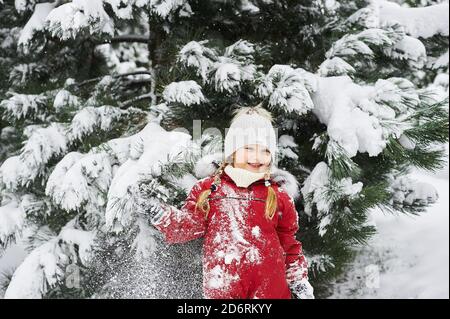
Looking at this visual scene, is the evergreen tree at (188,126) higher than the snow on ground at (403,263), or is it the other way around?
the evergreen tree at (188,126)

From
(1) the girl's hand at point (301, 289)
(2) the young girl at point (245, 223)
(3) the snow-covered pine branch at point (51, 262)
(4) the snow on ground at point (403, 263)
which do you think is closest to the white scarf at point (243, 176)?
(2) the young girl at point (245, 223)

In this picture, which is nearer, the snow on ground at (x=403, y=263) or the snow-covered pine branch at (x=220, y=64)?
the snow-covered pine branch at (x=220, y=64)

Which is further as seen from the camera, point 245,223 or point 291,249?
point 291,249

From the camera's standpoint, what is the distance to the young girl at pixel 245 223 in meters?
2.47

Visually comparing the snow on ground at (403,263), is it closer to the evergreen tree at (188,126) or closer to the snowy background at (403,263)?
the snowy background at (403,263)

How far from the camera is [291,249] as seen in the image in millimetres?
2650

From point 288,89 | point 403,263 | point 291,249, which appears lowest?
point 403,263

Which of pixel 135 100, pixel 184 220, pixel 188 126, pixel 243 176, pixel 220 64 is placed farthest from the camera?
pixel 135 100

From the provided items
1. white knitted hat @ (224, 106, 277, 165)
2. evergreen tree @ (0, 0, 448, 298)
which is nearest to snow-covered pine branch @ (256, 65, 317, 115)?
evergreen tree @ (0, 0, 448, 298)

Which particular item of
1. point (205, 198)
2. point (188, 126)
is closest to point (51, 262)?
point (205, 198)

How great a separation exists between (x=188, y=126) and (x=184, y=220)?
0.71 m

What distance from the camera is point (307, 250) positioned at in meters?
3.28

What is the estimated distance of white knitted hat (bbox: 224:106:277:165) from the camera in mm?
2566

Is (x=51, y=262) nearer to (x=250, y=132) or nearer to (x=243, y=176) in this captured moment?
(x=243, y=176)
